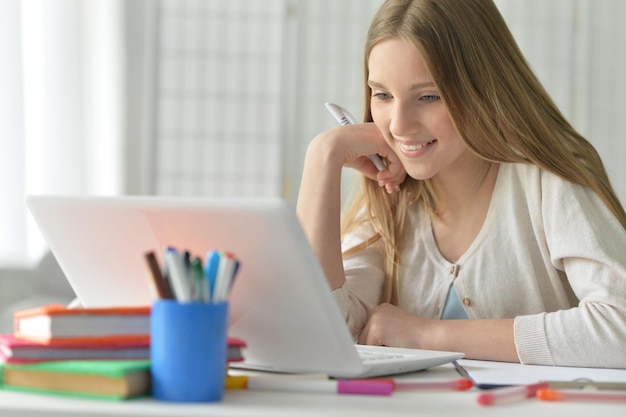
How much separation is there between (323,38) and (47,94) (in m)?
1.29

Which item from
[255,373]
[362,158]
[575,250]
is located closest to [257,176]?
[362,158]

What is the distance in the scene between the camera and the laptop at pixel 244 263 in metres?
0.81

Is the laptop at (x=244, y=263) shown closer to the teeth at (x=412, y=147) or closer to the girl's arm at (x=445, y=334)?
the girl's arm at (x=445, y=334)

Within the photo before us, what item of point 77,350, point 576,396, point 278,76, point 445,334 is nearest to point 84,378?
point 77,350

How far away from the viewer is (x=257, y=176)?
392 centimetres

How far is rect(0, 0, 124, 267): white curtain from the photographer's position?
2.75 metres

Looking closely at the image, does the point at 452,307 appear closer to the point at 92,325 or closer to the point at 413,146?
the point at 413,146

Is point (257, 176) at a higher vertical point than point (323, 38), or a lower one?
lower

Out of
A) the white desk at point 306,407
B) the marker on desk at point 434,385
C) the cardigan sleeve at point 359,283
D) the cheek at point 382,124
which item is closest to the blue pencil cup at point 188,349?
the white desk at point 306,407

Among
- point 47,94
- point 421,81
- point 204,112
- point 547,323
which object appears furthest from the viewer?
point 204,112

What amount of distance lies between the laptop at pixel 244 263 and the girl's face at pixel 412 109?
1.65 ft

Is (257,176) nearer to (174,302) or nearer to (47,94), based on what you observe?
(47,94)

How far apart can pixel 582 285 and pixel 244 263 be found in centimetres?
63

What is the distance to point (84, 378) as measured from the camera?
2.51 feet
